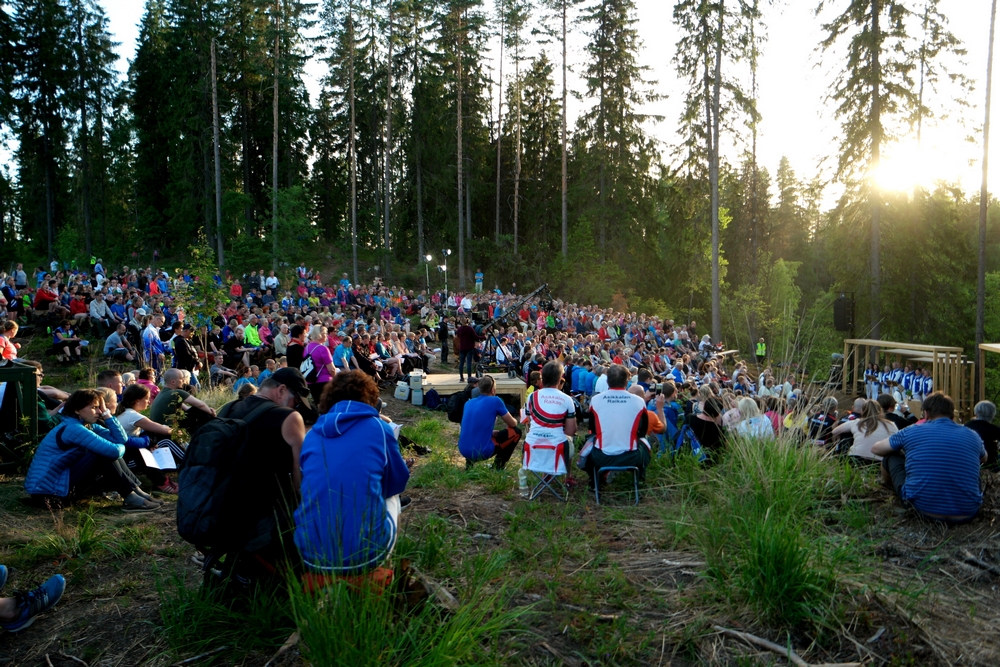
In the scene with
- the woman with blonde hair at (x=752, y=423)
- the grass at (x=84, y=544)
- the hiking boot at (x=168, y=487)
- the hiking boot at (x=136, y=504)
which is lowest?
the hiking boot at (x=168, y=487)

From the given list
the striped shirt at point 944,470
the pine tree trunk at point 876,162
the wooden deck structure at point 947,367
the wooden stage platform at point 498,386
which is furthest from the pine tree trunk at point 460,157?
the striped shirt at point 944,470

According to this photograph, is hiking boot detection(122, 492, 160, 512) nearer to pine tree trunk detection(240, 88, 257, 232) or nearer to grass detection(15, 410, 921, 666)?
grass detection(15, 410, 921, 666)

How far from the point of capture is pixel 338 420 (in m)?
2.87

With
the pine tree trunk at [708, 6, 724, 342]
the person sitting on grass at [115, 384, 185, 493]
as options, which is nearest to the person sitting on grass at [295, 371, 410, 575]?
the person sitting on grass at [115, 384, 185, 493]

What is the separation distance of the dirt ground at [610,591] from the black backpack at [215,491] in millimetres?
459

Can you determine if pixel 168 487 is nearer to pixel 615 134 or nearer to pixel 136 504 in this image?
pixel 136 504

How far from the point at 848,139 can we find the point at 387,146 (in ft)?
65.0

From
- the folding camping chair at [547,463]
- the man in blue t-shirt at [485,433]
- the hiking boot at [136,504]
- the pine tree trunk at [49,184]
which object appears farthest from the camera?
the pine tree trunk at [49,184]

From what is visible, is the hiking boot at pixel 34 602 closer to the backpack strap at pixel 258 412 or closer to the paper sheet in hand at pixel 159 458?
the backpack strap at pixel 258 412

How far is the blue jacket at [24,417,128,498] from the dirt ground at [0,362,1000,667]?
0.18m

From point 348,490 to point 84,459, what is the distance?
3442 mm

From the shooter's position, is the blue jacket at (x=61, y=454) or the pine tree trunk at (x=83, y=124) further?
the pine tree trunk at (x=83, y=124)

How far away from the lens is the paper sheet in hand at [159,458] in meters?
5.79

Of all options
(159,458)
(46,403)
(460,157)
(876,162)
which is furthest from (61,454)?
(460,157)
